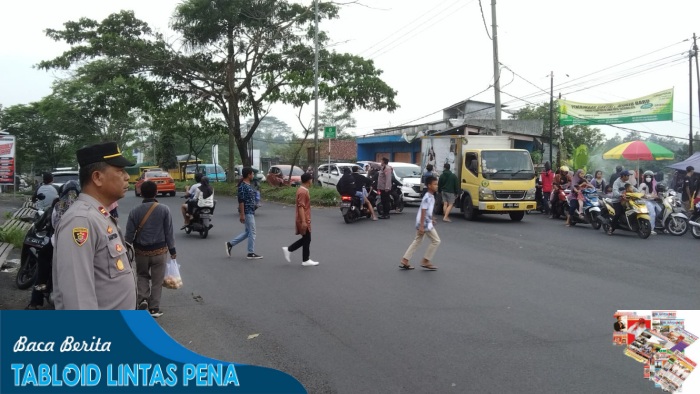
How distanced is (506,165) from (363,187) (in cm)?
429

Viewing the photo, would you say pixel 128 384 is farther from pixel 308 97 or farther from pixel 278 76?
pixel 278 76

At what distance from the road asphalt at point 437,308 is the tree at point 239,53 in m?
14.2

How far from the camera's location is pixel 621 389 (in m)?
4.46

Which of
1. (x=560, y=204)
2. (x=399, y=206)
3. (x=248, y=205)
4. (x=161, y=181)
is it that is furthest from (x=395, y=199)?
(x=161, y=181)

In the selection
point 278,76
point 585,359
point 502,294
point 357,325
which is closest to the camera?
point 585,359

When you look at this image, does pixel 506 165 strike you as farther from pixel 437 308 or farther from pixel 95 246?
pixel 95 246

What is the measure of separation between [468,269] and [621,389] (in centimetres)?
526

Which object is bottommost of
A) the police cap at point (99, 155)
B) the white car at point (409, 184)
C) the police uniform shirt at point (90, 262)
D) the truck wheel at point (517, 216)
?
the truck wheel at point (517, 216)

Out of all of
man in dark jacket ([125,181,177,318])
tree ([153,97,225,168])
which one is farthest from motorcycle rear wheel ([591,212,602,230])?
tree ([153,97,225,168])

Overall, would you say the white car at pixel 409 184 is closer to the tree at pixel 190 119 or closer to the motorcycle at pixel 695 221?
the motorcycle at pixel 695 221

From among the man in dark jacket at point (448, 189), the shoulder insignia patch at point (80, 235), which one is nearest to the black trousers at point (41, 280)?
the shoulder insignia patch at point (80, 235)

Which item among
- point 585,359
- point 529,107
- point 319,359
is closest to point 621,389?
point 585,359

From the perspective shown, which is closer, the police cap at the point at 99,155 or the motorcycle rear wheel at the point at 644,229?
the police cap at the point at 99,155

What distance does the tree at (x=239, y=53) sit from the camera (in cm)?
2545
